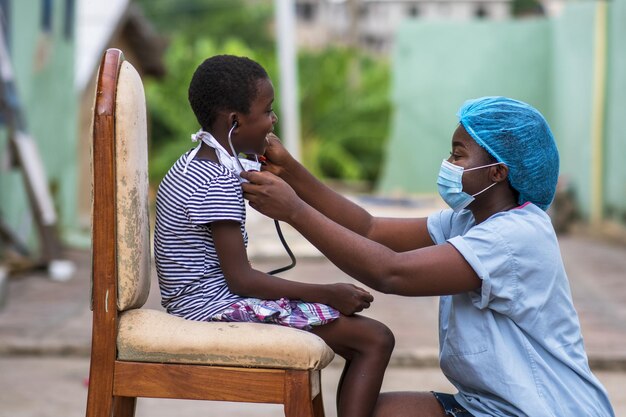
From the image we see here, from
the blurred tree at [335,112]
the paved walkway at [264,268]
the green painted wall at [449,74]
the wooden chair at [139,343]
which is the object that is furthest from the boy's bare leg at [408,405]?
the blurred tree at [335,112]

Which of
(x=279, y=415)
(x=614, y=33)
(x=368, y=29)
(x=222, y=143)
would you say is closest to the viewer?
(x=222, y=143)

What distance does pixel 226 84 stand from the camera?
256 cm

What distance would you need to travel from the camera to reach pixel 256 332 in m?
2.46

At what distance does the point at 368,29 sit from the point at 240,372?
60.5 metres

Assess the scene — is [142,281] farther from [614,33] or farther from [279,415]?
[614,33]

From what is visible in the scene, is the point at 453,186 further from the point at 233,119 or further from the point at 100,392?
the point at 100,392

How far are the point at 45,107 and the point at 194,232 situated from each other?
329 inches

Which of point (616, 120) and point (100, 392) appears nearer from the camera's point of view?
point (100, 392)

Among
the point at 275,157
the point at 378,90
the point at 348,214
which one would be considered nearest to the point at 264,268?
the point at 348,214

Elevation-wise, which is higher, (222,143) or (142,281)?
(222,143)

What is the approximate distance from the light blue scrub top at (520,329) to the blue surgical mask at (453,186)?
10 cm

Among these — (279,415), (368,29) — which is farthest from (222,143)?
(368,29)

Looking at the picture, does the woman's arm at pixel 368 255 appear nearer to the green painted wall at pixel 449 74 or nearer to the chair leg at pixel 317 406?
the chair leg at pixel 317 406

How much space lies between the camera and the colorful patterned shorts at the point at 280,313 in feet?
8.36
